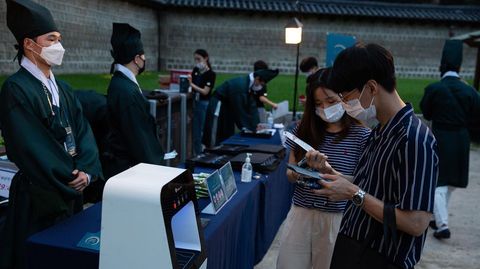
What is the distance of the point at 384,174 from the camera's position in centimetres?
151

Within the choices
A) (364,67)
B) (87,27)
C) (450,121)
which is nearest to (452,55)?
(450,121)

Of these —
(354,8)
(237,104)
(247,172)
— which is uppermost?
(354,8)

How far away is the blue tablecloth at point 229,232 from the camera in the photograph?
181cm

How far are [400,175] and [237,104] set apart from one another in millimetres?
4290

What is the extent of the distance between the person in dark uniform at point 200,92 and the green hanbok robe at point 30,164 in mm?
4518

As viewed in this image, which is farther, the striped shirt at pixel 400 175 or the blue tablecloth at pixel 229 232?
the blue tablecloth at pixel 229 232

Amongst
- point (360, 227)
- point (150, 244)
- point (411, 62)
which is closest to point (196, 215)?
point (150, 244)

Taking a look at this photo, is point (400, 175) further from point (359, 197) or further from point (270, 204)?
point (270, 204)

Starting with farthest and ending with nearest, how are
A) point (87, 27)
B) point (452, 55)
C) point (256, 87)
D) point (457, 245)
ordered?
point (87, 27) < point (256, 87) < point (452, 55) < point (457, 245)

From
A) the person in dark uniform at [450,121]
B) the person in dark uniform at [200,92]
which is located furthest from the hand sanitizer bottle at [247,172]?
the person in dark uniform at [200,92]

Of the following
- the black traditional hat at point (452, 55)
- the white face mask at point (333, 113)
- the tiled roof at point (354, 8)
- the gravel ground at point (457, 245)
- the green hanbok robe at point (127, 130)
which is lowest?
the gravel ground at point (457, 245)

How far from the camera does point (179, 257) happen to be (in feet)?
5.24

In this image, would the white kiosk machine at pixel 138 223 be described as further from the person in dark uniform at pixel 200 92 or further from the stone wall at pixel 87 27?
the stone wall at pixel 87 27

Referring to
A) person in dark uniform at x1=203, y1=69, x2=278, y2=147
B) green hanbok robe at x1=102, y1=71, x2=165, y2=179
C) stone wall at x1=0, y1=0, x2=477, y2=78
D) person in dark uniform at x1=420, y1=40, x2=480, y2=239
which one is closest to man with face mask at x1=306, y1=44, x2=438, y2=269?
green hanbok robe at x1=102, y1=71, x2=165, y2=179
